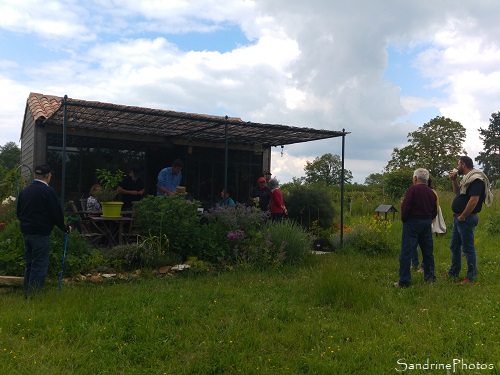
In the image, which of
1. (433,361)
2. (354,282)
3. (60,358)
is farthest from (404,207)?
(60,358)

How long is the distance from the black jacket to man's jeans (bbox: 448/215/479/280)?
5.39 m

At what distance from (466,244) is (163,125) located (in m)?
6.79

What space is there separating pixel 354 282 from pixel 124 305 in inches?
107

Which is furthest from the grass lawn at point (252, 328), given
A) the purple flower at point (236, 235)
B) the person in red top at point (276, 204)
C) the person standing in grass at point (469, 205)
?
the person in red top at point (276, 204)

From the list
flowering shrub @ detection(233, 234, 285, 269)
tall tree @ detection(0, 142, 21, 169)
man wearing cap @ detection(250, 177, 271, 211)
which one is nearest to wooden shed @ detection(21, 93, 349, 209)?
man wearing cap @ detection(250, 177, 271, 211)

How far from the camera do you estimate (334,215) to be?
1100cm

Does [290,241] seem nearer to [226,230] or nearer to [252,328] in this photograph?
[226,230]

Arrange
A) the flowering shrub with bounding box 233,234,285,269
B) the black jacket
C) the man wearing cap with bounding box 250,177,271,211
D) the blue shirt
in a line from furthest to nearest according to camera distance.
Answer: the man wearing cap with bounding box 250,177,271,211 → the blue shirt → the flowering shrub with bounding box 233,234,285,269 → the black jacket

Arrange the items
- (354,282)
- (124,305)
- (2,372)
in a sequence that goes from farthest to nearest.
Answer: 1. (354,282)
2. (124,305)
3. (2,372)

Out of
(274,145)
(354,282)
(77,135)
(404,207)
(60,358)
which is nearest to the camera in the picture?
(60,358)

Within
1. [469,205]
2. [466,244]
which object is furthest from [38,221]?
[466,244]

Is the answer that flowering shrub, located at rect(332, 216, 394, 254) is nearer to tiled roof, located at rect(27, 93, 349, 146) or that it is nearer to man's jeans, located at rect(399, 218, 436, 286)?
tiled roof, located at rect(27, 93, 349, 146)

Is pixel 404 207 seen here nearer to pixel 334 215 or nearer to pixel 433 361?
pixel 433 361

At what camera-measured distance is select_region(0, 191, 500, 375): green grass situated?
353 cm
